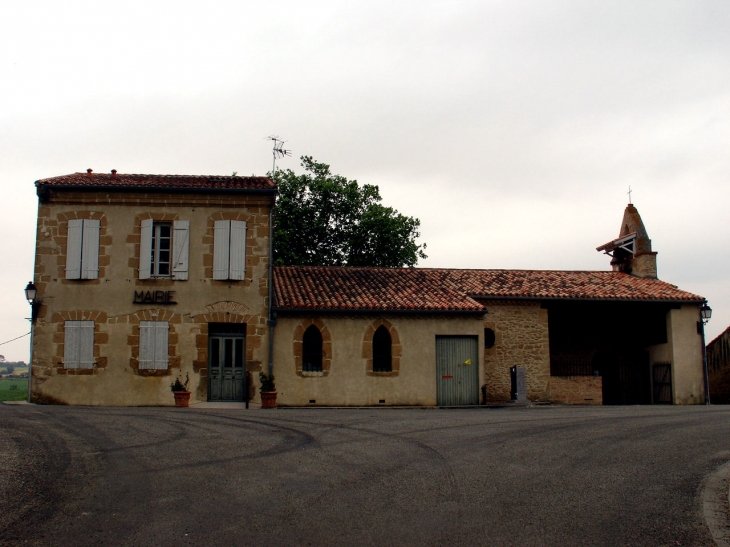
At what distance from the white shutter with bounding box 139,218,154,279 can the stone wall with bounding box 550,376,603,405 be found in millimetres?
13438

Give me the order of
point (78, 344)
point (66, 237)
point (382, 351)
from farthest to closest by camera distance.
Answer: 1. point (382, 351)
2. point (66, 237)
3. point (78, 344)

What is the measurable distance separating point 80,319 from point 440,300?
1072 cm

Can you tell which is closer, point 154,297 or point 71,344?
point 71,344

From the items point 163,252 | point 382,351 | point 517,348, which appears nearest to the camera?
point 163,252

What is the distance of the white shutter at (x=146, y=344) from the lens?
785 inches

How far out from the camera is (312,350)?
2125 cm

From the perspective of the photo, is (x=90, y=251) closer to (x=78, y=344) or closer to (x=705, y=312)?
(x=78, y=344)

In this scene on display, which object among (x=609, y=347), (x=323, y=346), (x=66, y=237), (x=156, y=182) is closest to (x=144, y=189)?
(x=156, y=182)

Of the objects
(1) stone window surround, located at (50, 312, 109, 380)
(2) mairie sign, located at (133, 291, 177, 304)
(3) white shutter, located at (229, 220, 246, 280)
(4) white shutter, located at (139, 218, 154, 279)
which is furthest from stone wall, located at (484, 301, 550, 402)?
(1) stone window surround, located at (50, 312, 109, 380)

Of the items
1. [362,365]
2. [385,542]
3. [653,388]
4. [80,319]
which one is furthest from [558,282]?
[385,542]

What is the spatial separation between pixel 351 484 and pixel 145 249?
1443 cm

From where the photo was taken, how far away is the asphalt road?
229 inches

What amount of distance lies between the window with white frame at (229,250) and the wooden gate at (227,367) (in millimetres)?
1785

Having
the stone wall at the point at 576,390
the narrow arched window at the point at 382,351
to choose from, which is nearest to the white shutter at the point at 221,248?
the narrow arched window at the point at 382,351
